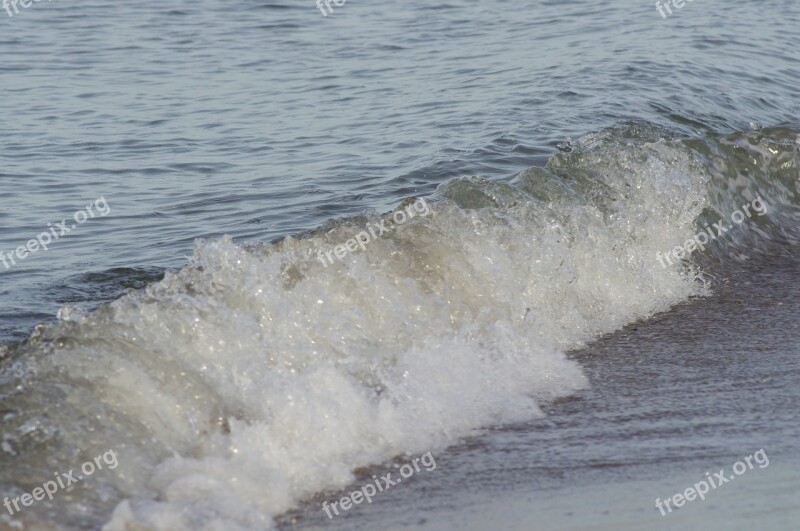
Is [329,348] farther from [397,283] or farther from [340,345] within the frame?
[397,283]

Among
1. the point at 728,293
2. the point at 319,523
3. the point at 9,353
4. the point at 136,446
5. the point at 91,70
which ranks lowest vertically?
the point at 728,293

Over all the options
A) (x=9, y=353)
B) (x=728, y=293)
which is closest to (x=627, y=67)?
(x=728, y=293)

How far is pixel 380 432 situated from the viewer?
4.80 meters

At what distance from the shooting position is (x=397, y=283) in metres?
6.06

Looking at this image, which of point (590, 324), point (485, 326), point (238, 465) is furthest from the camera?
point (590, 324)

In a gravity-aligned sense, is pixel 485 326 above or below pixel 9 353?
below

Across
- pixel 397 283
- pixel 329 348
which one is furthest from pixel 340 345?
pixel 397 283

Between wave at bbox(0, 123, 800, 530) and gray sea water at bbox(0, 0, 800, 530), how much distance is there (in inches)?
0.6

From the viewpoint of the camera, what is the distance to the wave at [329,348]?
4301mm

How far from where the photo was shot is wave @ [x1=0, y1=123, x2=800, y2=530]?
169 inches

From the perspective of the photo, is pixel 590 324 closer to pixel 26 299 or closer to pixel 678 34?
pixel 26 299

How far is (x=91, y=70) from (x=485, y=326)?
7.41 metres

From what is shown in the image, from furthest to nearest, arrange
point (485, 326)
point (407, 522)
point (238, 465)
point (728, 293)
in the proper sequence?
point (728, 293) < point (485, 326) < point (238, 465) < point (407, 522)

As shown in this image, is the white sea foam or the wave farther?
the white sea foam
